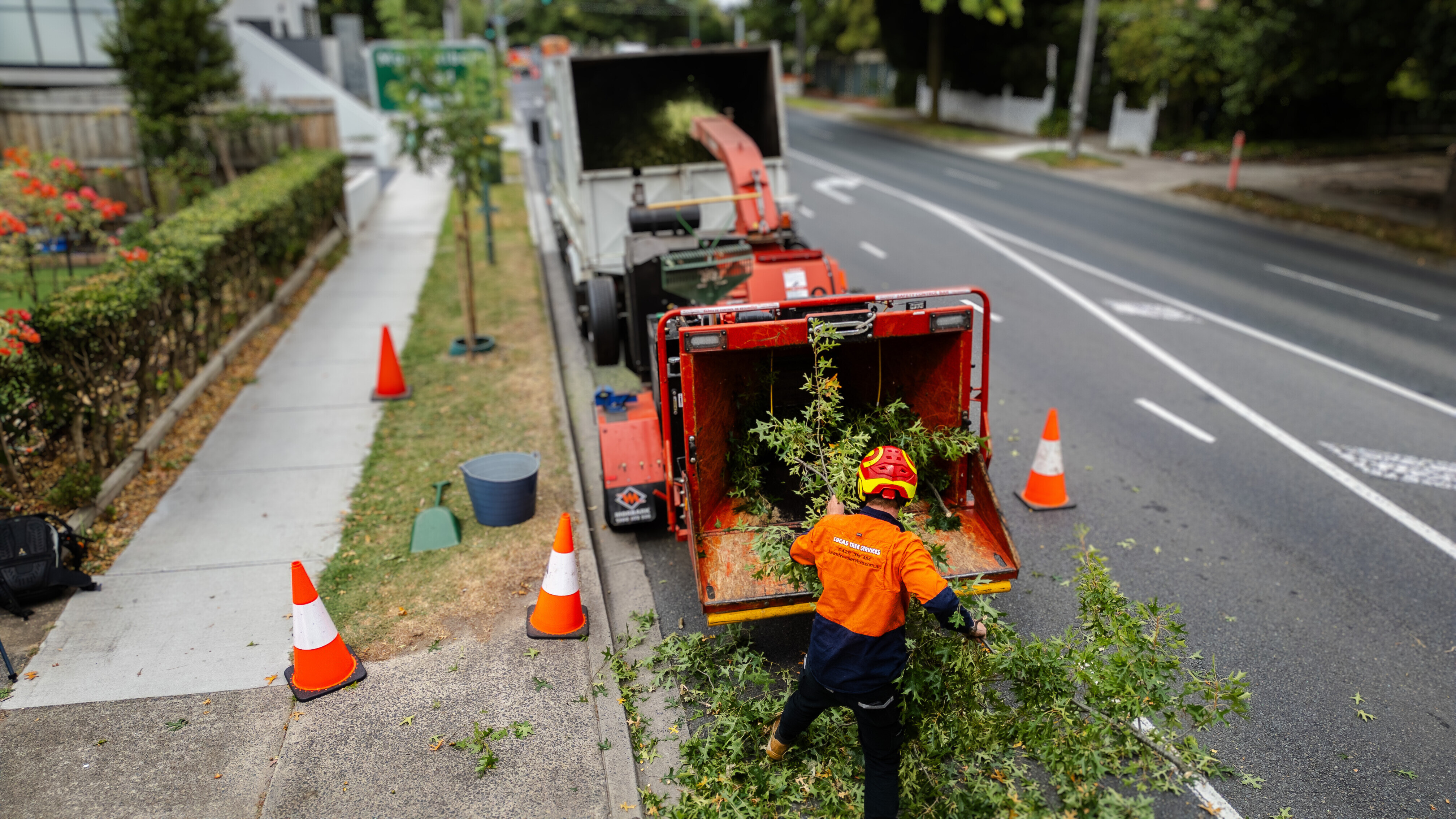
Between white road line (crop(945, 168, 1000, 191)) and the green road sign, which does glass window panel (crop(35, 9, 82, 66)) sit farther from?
white road line (crop(945, 168, 1000, 191))

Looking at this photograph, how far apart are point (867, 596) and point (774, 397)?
245cm

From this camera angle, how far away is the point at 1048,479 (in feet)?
22.6

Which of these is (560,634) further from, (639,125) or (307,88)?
(307,88)

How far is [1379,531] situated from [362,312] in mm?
11134

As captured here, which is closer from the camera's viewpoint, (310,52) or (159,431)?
(159,431)

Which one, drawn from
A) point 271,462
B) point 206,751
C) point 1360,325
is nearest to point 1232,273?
point 1360,325

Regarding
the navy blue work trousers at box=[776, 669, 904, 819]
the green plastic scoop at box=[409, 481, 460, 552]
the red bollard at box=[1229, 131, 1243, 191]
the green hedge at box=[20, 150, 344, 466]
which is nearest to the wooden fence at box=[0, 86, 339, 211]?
the green hedge at box=[20, 150, 344, 466]

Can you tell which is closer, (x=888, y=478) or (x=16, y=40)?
(x=888, y=478)

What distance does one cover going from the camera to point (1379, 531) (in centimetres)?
658

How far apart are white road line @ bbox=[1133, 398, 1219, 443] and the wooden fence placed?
619 inches

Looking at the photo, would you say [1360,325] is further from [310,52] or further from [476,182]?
[310,52]

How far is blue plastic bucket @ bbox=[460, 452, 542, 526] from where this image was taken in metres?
6.30

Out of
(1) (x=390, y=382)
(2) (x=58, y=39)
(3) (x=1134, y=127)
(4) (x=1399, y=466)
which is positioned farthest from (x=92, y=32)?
(3) (x=1134, y=127)

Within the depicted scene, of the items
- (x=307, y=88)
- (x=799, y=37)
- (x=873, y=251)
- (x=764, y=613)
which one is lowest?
(x=764, y=613)
